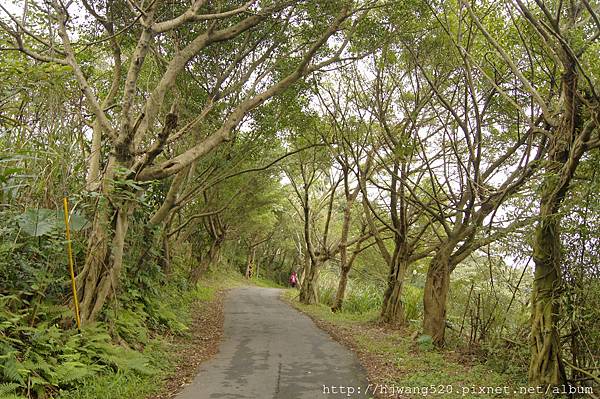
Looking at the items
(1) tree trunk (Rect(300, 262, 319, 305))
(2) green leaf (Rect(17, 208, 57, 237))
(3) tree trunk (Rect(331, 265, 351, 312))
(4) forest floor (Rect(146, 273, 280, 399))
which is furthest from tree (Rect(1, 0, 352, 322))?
(1) tree trunk (Rect(300, 262, 319, 305))

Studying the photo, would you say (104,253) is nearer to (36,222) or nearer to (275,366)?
(36,222)

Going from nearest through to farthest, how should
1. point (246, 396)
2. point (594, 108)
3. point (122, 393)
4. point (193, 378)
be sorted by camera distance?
1. point (594, 108)
2. point (122, 393)
3. point (246, 396)
4. point (193, 378)

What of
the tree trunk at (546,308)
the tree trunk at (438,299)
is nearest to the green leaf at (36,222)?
the tree trunk at (546,308)

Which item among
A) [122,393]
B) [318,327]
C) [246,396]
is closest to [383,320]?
[318,327]

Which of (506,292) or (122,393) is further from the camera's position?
(506,292)

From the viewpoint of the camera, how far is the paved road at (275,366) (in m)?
6.57

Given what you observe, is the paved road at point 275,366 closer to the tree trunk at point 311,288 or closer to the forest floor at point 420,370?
the forest floor at point 420,370

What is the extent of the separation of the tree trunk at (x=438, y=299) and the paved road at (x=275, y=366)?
202 centimetres

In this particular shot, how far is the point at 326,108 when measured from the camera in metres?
14.6

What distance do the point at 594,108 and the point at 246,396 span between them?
578cm

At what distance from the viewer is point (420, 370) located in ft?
26.4

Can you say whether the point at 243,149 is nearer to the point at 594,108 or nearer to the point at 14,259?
the point at 14,259

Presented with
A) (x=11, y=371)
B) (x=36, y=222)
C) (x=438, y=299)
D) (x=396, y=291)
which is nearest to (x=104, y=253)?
(x=36, y=222)

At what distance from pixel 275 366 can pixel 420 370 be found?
2593 millimetres
